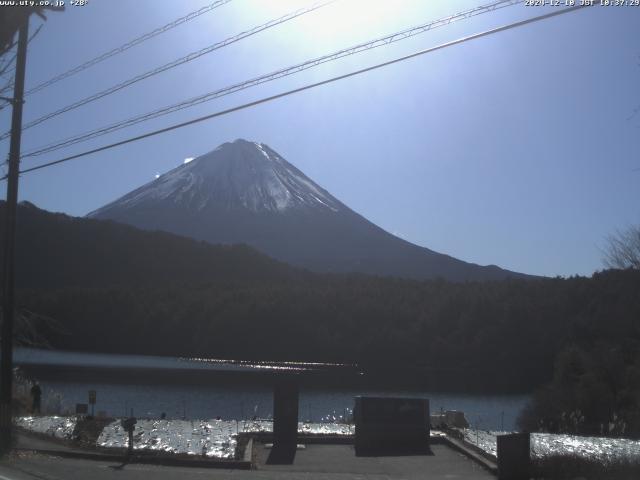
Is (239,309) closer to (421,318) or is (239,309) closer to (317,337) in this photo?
(317,337)

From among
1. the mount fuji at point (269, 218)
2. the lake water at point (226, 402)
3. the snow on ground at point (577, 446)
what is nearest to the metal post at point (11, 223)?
the snow on ground at point (577, 446)

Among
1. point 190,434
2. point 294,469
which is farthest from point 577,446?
point 190,434

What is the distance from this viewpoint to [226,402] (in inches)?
1619

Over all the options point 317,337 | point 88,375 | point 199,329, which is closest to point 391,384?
point 88,375

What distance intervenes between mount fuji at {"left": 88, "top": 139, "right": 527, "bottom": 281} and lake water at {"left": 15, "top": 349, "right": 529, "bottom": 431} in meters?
108

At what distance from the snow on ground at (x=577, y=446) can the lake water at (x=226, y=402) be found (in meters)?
12.3

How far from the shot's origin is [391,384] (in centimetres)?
5944

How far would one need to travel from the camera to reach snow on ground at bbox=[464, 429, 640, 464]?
14.5 meters

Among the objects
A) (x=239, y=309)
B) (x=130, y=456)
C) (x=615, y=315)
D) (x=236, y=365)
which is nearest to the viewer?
(x=130, y=456)

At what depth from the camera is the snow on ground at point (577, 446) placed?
1449cm

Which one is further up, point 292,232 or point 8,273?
point 292,232

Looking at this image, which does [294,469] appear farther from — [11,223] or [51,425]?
[51,425]

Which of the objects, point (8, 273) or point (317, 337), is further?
point (317, 337)

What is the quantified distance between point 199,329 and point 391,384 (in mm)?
35881
